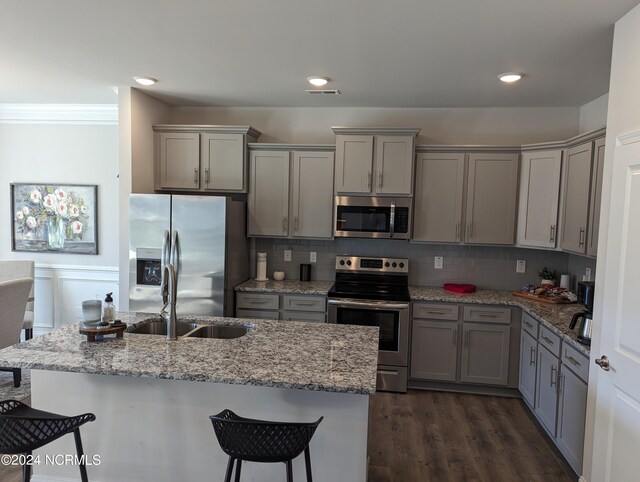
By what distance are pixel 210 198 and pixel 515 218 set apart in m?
2.75

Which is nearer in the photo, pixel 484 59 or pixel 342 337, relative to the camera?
pixel 342 337

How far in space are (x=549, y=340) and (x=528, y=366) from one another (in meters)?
0.58

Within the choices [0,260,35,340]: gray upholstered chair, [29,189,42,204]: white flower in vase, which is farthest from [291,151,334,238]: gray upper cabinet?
[29,189,42,204]: white flower in vase

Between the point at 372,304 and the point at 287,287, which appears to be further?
the point at 287,287

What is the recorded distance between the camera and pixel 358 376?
189 centimetres

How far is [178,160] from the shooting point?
4320 mm

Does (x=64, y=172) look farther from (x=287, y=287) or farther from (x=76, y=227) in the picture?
(x=287, y=287)

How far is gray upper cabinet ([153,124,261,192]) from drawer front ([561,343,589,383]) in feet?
9.81

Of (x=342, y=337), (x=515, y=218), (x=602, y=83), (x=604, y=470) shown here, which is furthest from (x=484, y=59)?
(x=604, y=470)

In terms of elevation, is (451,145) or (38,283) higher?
(451,145)

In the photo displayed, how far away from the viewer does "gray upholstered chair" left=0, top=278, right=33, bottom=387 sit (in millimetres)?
3643

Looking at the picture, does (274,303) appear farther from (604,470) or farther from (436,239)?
(604,470)

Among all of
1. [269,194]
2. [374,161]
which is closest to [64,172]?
[269,194]

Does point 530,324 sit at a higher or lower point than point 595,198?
lower
